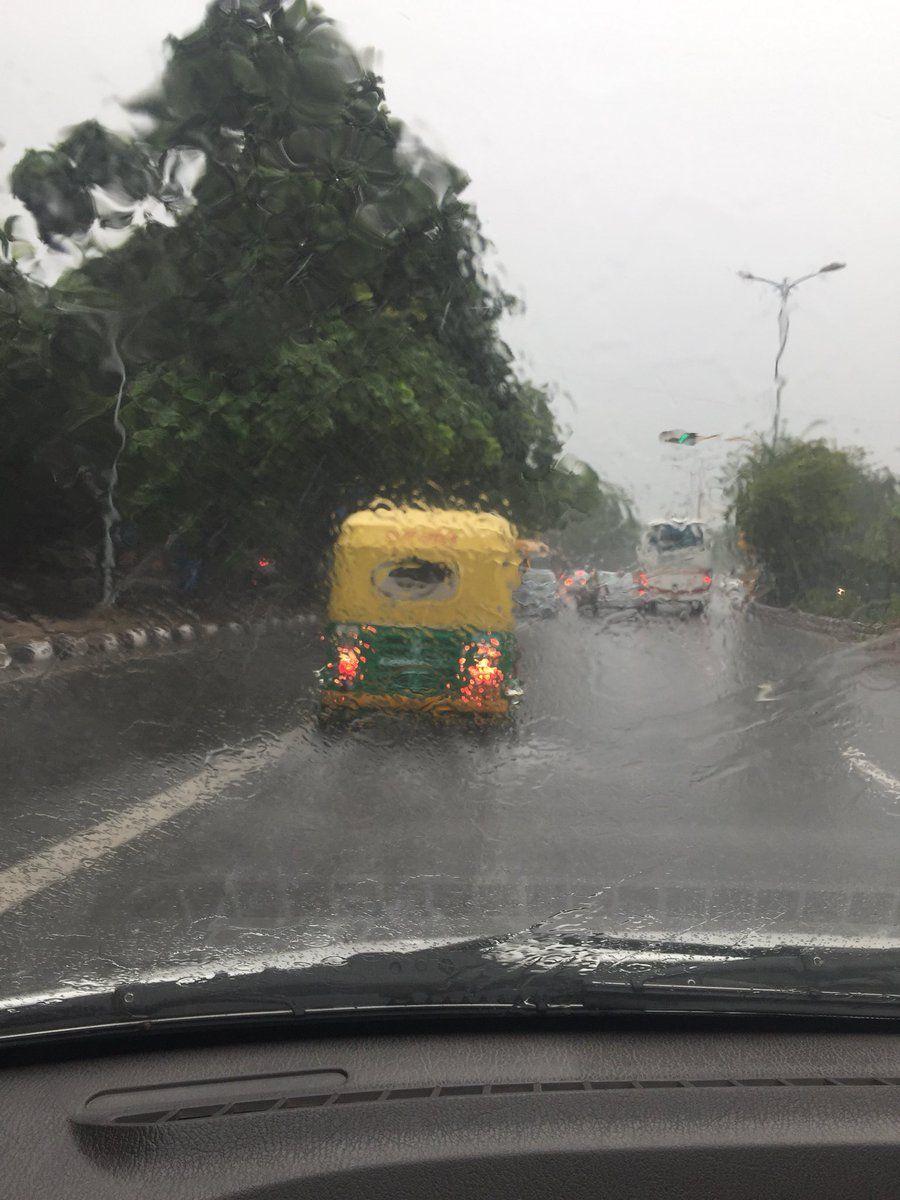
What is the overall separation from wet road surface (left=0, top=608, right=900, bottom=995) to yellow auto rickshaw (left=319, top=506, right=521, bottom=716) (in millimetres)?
329

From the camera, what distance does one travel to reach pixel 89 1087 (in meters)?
2.23

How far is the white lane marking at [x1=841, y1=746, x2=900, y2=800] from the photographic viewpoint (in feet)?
26.1

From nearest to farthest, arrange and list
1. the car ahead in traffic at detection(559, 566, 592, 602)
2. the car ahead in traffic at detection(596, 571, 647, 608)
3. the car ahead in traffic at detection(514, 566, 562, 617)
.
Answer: the car ahead in traffic at detection(514, 566, 562, 617) < the car ahead in traffic at detection(559, 566, 592, 602) < the car ahead in traffic at detection(596, 571, 647, 608)

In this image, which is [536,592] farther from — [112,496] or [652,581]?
[652,581]

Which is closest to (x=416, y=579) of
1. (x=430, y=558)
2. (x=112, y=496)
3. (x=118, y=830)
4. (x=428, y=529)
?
(x=430, y=558)

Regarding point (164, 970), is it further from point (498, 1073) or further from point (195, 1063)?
point (498, 1073)

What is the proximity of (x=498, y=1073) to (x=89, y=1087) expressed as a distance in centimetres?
71

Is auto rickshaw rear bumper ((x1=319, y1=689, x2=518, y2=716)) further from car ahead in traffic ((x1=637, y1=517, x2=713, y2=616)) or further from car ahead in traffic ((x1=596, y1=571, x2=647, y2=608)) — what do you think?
car ahead in traffic ((x1=596, y1=571, x2=647, y2=608))

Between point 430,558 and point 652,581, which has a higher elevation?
point 430,558

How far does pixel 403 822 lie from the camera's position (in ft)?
21.4

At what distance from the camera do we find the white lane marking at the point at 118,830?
16.7 ft

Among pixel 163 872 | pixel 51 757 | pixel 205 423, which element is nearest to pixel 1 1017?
pixel 163 872

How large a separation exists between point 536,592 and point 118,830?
622 centimetres

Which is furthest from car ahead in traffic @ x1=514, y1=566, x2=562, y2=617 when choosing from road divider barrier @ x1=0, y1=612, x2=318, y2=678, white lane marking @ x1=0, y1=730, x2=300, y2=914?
white lane marking @ x1=0, y1=730, x2=300, y2=914
